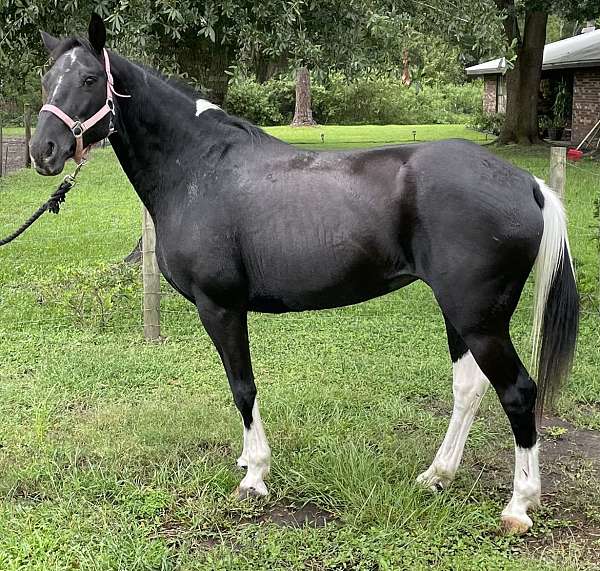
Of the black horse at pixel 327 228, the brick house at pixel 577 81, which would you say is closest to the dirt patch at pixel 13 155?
the brick house at pixel 577 81

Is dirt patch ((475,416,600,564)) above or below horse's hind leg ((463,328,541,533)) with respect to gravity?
below

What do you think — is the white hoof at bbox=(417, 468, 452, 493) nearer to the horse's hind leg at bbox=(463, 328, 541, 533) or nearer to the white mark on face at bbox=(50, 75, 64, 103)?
the horse's hind leg at bbox=(463, 328, 541, 533)

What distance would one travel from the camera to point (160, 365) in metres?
5.33

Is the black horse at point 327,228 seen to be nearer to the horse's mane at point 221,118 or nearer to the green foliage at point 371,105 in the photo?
the horse's mane at point 221,118

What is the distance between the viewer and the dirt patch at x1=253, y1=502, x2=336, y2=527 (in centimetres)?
331

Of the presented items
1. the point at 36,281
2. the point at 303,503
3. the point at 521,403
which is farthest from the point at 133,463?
the point at 36,281

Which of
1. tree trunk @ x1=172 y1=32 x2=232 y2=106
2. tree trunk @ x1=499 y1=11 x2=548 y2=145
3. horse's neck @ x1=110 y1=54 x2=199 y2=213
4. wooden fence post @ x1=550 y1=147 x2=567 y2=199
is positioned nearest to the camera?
horse's neck @ x1=110 y1=54 x2=199 y2=213

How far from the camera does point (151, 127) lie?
3.49 meters

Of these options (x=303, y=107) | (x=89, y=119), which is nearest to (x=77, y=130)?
(x=89, y=119)

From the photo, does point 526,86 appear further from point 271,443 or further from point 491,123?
point 271,443

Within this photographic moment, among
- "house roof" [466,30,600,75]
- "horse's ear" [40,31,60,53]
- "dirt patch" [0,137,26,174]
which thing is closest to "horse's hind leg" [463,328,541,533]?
"horse's ear" [40,31,60,53]

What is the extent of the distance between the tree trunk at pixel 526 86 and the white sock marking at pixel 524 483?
733 inches

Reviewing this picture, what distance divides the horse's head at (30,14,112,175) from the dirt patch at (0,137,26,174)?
585 inches

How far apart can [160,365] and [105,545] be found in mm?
2326
